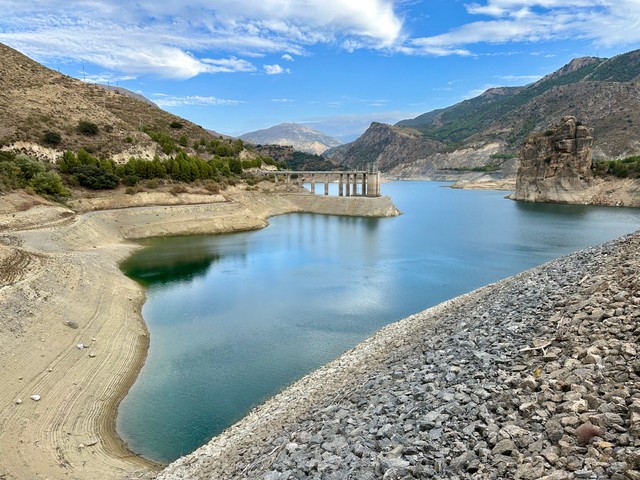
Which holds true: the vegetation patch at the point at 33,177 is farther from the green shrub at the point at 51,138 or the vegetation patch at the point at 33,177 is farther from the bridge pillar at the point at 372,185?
the bridge pillar at the point at 372,185

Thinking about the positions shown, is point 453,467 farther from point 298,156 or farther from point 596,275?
point 298,156

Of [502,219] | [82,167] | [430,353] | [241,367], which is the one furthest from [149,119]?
[430,353]

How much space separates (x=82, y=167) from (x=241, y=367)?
39.9 meters

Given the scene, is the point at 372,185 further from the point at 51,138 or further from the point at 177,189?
the point at 51,138

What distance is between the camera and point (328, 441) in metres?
6.55

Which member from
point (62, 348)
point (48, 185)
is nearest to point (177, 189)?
point (48, 185)

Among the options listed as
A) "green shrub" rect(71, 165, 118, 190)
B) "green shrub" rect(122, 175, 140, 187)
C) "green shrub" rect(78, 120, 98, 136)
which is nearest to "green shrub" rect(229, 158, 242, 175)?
"green shrub" rect(78, 120, 98, 136)

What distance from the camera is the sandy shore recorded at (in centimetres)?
989

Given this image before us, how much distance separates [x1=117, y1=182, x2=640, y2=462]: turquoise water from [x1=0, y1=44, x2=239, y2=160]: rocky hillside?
2321 cm

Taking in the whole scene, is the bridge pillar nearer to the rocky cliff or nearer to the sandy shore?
the rocky cliff

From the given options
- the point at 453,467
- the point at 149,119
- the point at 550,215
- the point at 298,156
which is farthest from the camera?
the point at 298,156

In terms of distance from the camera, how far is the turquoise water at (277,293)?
12.8m

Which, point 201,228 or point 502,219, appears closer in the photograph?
point 201,228

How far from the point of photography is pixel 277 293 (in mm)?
24250
